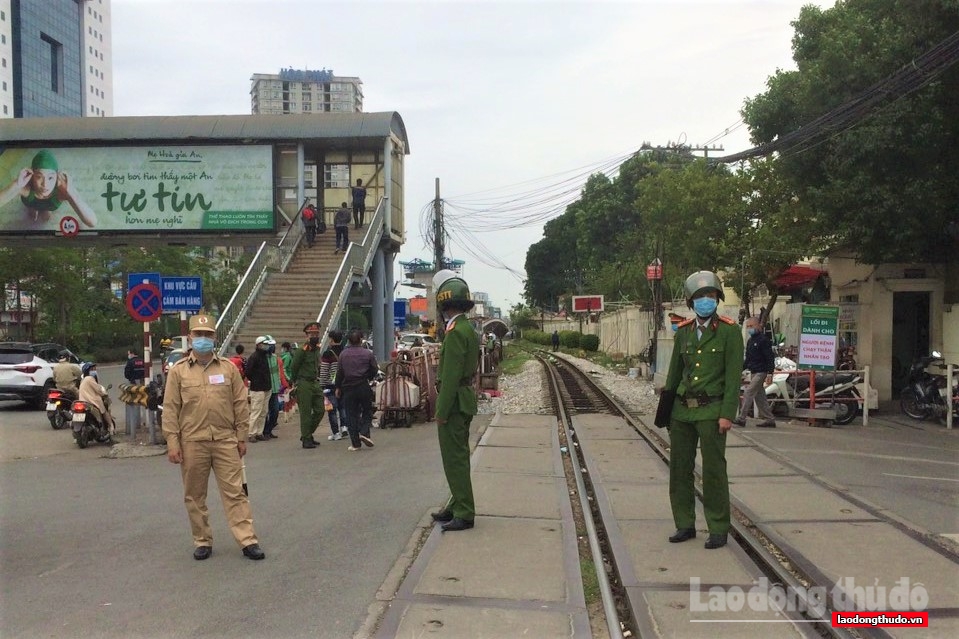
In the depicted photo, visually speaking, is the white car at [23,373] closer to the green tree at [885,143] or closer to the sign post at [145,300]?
the sign post at [145,300]

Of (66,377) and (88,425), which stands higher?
(66,377)

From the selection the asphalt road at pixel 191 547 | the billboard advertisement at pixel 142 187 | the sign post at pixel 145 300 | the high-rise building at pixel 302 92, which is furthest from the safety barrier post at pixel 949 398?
the high-rise building at pixel 302 92

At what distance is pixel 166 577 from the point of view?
556 cm

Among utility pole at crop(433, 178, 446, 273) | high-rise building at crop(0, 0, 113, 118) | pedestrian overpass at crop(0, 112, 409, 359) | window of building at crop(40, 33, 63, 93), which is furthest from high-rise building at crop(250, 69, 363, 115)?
pedestrian overpass at crop(0, 112, 409, 359)

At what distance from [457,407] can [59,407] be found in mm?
11519

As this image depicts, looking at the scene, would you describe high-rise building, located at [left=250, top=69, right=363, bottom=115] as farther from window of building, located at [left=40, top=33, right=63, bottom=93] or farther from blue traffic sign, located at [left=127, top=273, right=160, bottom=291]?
blue traffic sign, located at [left=127, top=273, right=160, bottom=291]

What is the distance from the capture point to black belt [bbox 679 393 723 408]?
239 inches

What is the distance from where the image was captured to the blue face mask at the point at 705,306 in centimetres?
622

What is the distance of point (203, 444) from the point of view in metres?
6.01

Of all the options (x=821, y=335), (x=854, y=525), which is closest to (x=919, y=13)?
(x=821, y=335)

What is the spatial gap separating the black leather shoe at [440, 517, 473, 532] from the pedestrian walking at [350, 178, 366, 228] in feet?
67.8

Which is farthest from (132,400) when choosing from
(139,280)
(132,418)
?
(139,280)

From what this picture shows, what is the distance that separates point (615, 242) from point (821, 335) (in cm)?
4890

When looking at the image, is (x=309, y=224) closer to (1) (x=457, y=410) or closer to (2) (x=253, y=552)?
(1) (x=457, y=410)
